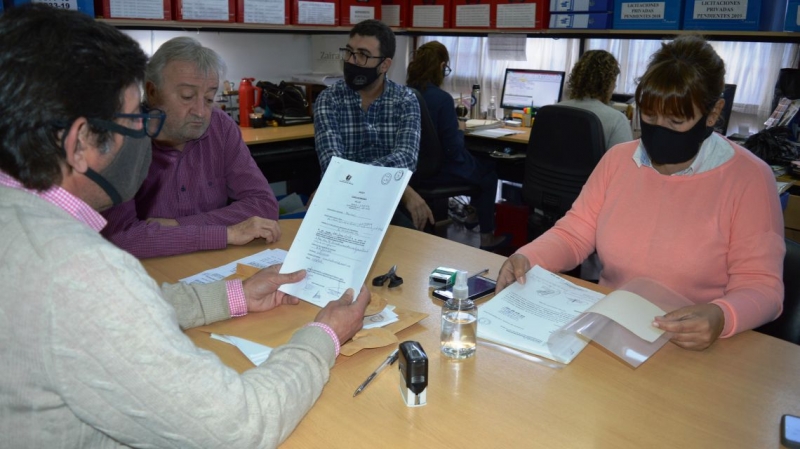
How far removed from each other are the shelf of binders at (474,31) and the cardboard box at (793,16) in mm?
32

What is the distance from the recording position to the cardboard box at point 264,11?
4.11 meters

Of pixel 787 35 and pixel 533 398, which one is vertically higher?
pixel 787 35

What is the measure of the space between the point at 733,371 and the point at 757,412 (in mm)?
139

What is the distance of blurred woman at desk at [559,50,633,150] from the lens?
3.39 metres

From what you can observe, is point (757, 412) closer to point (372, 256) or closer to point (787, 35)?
point (372, 256)

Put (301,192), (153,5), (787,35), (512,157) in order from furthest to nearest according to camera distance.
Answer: (301,192), (512,157), (153,5), (787,35)

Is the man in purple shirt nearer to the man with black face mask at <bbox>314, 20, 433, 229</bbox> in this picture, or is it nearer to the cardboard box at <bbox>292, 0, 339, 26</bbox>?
the man with black face mask at <bbox>314, 20, 433, 229</bbox>

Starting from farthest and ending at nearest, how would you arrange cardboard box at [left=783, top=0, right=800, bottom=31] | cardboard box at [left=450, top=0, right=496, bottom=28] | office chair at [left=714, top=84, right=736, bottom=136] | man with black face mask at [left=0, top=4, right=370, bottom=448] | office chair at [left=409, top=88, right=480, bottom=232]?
cardboard box at [left=450, top=0, right=496, bottom=28] → office chair at [left=714, top=84, right=736, bottom=136] → office chair at [left=409, top=88, right=480, bottom=232] → cardboard box at [left=783, top=0, right=800, bottom=31] → man with black face mask at [left=0, top=4, right=370, bottom=448]

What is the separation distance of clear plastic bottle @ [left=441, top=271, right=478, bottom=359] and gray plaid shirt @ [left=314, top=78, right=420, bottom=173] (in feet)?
5.91

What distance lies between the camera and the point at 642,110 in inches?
63.2

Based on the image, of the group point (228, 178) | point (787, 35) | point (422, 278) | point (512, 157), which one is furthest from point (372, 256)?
point (787, 35)

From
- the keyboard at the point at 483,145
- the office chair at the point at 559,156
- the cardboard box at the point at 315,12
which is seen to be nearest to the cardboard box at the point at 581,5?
the keyboard at the point at 483,145

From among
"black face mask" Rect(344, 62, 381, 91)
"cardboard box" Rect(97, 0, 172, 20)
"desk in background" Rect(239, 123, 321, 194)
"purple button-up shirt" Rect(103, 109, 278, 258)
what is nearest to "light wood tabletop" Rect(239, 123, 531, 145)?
"desk in background" Rect(239, 123, 321, 194)

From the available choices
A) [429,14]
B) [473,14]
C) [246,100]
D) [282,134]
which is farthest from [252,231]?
[429,14]
